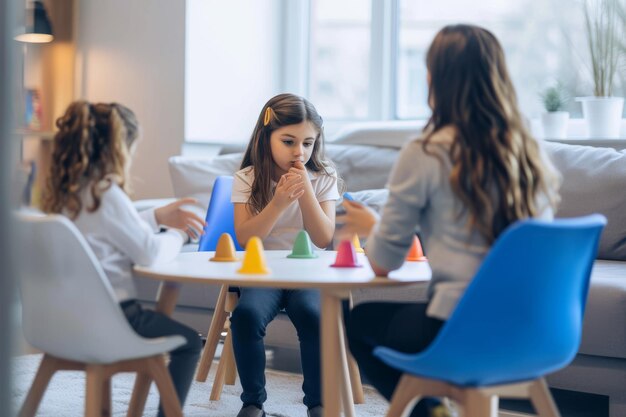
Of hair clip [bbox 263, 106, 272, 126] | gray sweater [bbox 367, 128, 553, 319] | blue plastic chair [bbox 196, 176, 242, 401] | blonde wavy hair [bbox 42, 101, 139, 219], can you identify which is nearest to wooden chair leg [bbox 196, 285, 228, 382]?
blue plastic chair [bbox 196, 176, 242, 401]

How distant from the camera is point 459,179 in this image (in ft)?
4.22

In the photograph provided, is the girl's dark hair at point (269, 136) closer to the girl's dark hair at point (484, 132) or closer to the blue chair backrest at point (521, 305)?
the girl's dark hair at point (484, 132)

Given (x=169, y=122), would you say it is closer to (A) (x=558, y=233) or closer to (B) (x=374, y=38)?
(B) (x=374, y=38)

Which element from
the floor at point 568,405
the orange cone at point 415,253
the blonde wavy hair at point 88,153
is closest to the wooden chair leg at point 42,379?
the blonde wavy hair at point 88,153

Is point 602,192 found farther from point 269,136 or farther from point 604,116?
point 269,136

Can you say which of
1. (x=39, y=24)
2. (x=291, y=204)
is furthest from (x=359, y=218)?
(x=39, y=24)

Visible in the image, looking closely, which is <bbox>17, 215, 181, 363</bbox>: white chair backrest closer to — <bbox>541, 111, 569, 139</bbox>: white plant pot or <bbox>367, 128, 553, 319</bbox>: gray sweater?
<bbox>367, 128, 553, 319</bbox>: gray sweater

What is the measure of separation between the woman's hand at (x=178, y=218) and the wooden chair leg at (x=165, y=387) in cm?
23

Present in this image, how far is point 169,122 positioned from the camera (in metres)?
3.63

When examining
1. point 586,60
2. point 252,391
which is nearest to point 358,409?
point 252,391

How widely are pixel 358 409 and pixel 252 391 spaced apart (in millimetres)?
354

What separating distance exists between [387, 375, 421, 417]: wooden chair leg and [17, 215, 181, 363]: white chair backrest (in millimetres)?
391

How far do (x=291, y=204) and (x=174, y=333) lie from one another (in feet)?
2.08

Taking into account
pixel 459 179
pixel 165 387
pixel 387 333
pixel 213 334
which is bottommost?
pixel 213 334
